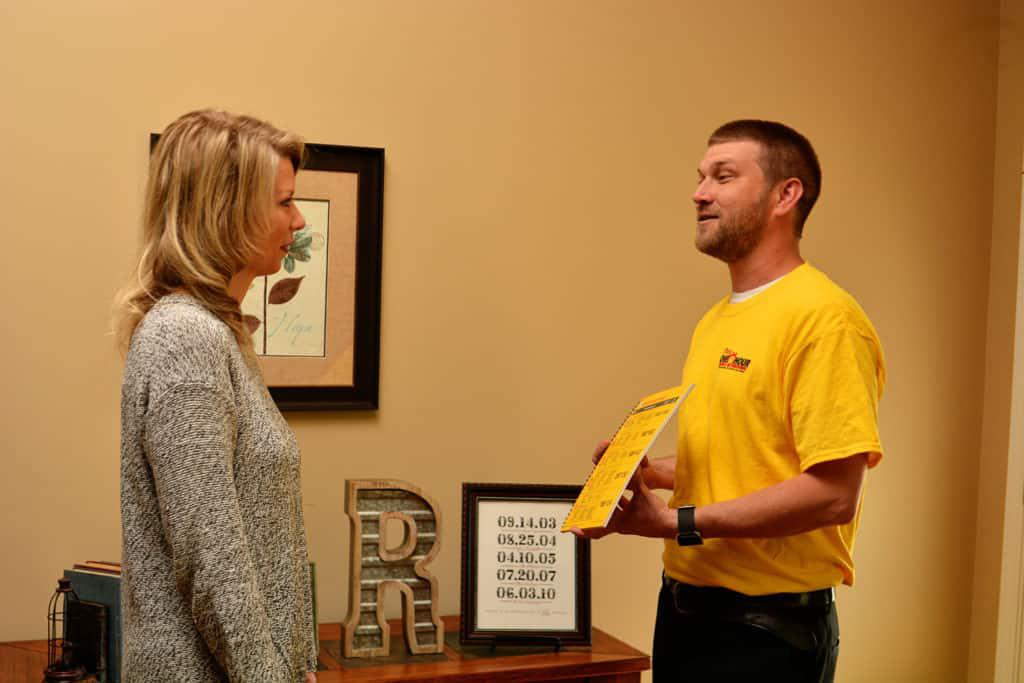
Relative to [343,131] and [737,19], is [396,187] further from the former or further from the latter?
[737,19]

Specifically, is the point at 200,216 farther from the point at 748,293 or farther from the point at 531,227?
the point at 531,227

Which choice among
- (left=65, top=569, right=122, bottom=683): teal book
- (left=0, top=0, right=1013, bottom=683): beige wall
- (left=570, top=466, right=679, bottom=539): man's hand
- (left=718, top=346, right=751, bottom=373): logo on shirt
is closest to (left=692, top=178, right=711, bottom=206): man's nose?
(left=718, top=346, right=751, bottom=373): logo on shirt

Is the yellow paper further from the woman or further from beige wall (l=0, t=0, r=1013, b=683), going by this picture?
beige wall (l=0, t=0, r=1013, b=683)

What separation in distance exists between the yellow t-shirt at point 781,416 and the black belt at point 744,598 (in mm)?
17

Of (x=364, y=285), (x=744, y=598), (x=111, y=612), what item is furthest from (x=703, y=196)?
(x=111, y=612)

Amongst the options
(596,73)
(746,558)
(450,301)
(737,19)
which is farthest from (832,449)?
(737,19)

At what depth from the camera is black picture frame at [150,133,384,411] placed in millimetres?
2568

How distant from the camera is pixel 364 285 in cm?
260

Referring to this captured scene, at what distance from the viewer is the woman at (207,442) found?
1357 millimetres

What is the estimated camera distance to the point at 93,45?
2.38m

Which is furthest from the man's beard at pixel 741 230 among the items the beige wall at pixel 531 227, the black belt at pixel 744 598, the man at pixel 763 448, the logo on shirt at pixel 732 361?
the beige wall at pixel 531 227

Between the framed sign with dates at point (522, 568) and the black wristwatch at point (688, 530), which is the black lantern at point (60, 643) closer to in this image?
the framed sign with dates at point (522, 568)

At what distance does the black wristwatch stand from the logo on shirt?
0.28 meters

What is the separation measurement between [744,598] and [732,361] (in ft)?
1.42
